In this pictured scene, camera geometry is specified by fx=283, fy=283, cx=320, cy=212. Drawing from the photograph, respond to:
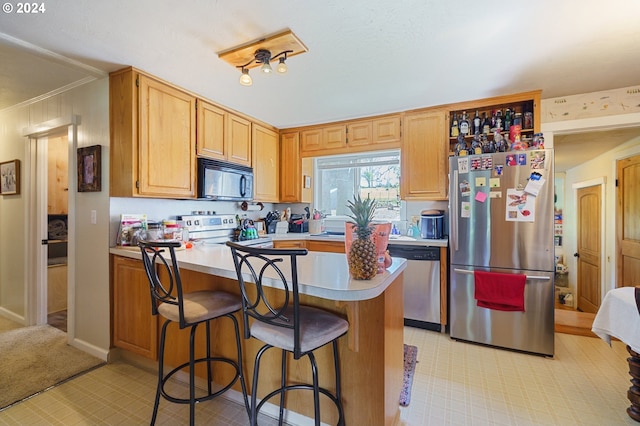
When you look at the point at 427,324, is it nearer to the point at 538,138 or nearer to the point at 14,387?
the point at 538,138

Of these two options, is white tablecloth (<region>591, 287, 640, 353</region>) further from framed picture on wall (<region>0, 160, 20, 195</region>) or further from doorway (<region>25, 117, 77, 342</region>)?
framed picture on wall (<region>0, 160, 20, 195</region>)

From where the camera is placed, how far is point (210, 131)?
293cm

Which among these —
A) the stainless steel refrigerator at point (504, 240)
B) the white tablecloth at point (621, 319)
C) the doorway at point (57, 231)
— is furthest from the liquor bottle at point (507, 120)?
the doorway at point (57, 231)

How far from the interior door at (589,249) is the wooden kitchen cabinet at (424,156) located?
2.98 meters

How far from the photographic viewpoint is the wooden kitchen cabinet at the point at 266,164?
3600mm

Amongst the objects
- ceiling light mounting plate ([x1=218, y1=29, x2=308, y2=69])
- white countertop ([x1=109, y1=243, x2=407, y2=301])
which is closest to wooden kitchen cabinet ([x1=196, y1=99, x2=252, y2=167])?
ceiling light mounting plate ([x1=218, y1=29, x2=308, y2=69])

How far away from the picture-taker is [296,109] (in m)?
3.21

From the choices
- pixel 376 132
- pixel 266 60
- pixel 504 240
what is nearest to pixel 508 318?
pixel 504 240

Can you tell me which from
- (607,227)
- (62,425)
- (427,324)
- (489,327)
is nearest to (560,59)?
(489,327)

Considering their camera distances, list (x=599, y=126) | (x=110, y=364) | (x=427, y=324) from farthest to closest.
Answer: (x=427, y=324) < (x=599, y=126) < (x=110, y=364)

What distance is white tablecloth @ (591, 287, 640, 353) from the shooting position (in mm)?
1600

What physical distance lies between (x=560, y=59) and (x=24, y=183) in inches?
199

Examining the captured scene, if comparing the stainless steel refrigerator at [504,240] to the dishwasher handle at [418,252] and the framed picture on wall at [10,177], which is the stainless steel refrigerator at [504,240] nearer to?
the dishwasher handle at [418,252]

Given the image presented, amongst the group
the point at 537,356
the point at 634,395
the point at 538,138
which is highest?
the point at 538,138
